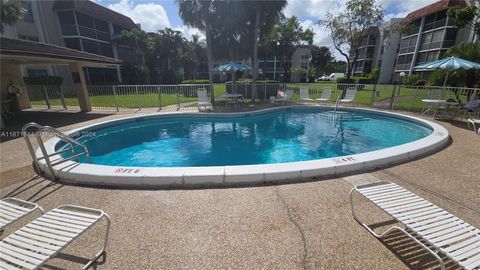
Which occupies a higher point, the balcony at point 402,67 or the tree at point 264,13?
the tree at point 264,13

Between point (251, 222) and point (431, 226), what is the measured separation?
1985 mm

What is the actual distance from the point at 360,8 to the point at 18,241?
2148 centimetres

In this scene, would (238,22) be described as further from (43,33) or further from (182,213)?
(43,33)

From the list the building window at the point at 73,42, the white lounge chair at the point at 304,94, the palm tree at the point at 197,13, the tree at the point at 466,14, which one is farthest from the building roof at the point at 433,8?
the building window at the point at 73,42

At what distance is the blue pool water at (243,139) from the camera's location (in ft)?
23.6

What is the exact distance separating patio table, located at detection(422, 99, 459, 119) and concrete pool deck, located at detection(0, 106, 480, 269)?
672 cm

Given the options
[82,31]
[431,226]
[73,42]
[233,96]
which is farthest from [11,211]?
[82,31]

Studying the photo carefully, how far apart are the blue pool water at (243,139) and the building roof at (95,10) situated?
24.6 metres

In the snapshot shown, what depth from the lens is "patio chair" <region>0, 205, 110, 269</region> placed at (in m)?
1.81

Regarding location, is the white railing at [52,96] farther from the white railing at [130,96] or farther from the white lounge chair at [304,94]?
the white lounge chair at [304,94]

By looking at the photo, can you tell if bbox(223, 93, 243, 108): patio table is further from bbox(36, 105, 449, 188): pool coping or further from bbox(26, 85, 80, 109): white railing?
bbox(36, 105, 449, 188): pool coping

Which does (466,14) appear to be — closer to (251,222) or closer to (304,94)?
(304,94)

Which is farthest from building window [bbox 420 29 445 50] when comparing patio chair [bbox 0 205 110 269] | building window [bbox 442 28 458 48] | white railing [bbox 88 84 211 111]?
patio chair [bbox 0 205 110 269]

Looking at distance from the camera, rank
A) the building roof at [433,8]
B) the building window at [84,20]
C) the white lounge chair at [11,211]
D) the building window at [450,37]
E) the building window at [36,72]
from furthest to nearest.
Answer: the building window at [450,37], the building roof at [433,8], the building window at [84,20], the building window at [36,72], the white lounge chair at [11,211]
